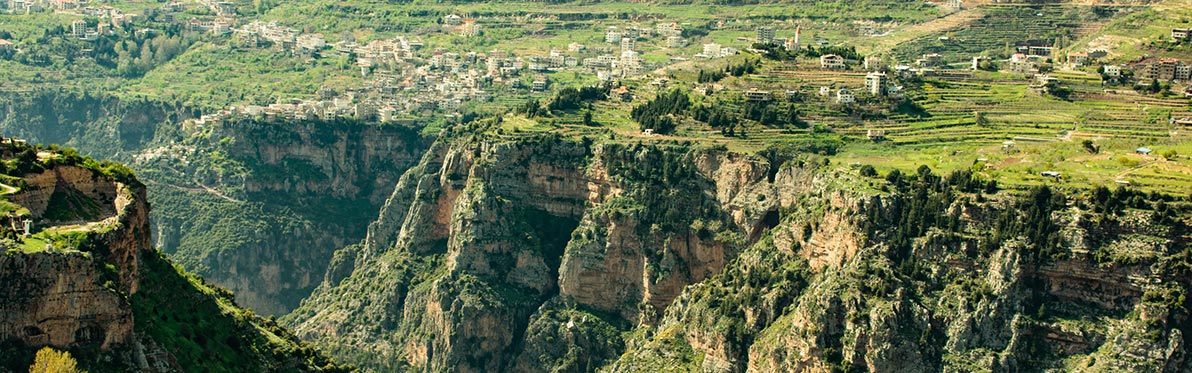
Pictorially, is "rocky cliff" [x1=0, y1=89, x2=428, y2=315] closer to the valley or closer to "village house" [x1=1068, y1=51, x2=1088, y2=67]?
the valley

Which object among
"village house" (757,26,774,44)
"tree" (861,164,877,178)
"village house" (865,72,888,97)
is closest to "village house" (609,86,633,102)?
"village house" (865,72,888,97)

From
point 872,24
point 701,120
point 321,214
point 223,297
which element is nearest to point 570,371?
point 701,120

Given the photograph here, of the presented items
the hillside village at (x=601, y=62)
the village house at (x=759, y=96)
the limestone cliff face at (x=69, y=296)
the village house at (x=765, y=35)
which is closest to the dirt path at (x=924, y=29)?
the hillside village at (x=601, y=62)

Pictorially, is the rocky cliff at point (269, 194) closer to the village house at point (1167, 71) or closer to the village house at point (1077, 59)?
the village house at point (1077, 59)

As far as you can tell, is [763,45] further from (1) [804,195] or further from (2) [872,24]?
(2) [872,24]

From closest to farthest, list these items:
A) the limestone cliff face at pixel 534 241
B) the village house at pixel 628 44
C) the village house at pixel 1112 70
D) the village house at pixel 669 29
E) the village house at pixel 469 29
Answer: the limestone cliff face at pixel 534 241 < the village house at pixel 1112 70 < the village house at pixel 628 44 < the village house at pixel 669 29 < the village house at pixel 469 29

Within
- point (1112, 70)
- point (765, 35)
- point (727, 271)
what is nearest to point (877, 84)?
point (1112, 70)

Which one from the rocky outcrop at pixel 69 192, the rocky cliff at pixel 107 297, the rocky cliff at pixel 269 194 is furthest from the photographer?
the rocky cliff at pixel 269 194

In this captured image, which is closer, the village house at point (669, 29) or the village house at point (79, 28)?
the village house at point (669, 29)
